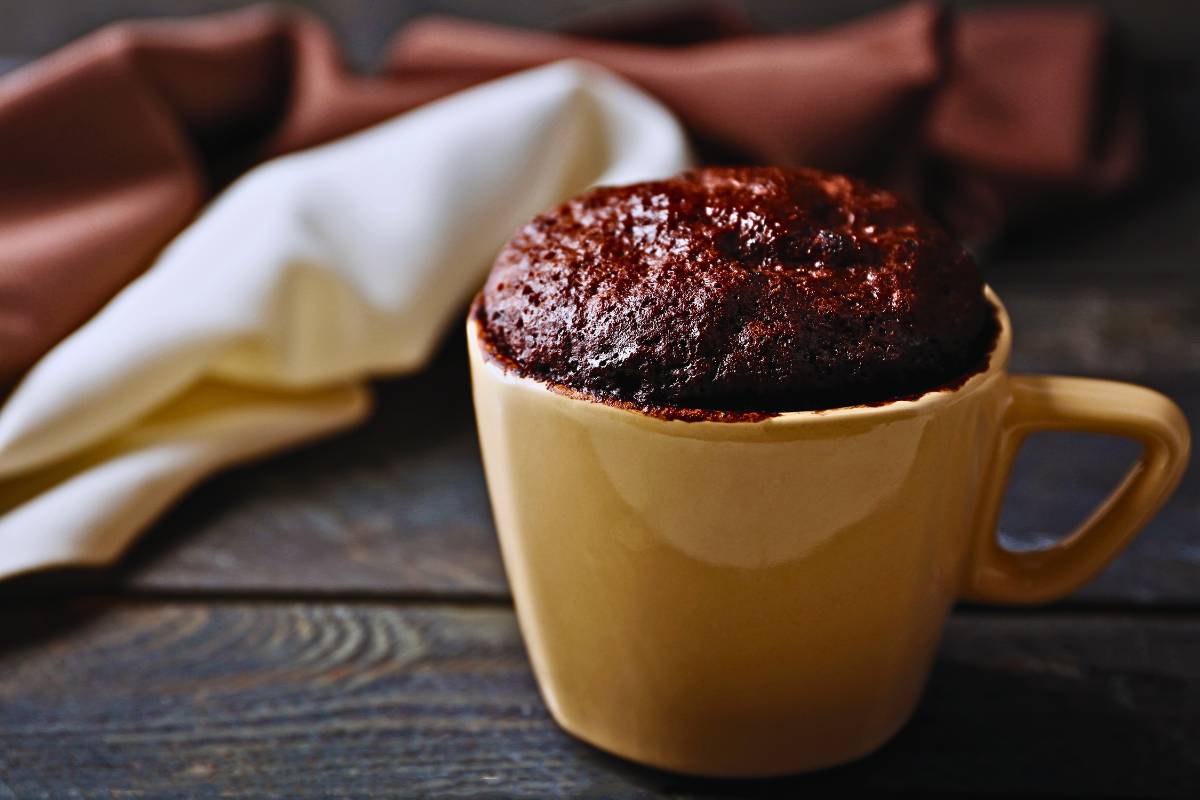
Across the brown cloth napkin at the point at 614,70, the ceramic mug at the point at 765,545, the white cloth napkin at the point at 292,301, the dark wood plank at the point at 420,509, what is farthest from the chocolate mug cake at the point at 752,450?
the brown cloth napkin at the point at 614,70

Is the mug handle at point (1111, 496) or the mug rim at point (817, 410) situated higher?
the mug rim at point (817, 410)

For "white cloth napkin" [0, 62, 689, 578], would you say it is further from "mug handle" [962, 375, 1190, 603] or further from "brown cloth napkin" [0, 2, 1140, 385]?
"mug handle" [962, 375, 1190, 603]

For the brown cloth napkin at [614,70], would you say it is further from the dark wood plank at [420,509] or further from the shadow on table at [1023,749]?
the shadow on table at [1023,749]

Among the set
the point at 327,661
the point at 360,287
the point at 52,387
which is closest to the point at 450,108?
the point at 360,287

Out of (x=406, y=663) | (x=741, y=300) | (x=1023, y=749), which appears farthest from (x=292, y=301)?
(x=1023, y=749)

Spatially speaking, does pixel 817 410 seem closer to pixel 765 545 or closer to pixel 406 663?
pixel 765 545

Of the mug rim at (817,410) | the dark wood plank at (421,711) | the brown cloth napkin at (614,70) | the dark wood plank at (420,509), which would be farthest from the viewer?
the brown cloth napkin at (614,70)
